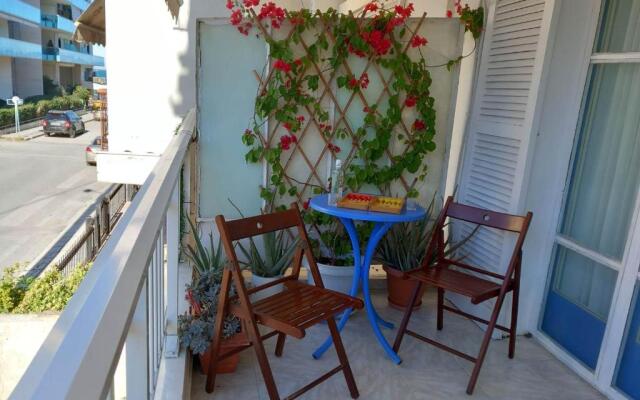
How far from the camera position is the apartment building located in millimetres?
21125

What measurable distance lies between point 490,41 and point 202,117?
176cm

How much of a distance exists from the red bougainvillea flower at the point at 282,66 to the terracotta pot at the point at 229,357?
159cm

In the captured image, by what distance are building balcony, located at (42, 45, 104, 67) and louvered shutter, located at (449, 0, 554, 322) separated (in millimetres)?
27226

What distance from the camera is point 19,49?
21.8 meters

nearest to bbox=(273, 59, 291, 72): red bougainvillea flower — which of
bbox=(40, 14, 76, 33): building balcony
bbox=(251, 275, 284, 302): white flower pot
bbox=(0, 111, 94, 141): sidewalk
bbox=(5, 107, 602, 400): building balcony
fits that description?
bbox=(5, 107, 602, 400): building balcony

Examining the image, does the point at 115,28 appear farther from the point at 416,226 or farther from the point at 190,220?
the point at 416,226

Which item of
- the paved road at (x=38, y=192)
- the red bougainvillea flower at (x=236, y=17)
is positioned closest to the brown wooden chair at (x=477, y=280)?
the red bougainvillea flower at (x=236, y=17)

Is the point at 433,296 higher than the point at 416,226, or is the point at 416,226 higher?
the point at 416,226

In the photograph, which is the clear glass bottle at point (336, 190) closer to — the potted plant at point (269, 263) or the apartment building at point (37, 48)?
the potted plant at point (269, 263)

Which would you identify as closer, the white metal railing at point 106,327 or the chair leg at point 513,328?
the white metal railing at point 106,327

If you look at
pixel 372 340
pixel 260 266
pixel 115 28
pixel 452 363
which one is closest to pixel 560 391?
pixel 452 363

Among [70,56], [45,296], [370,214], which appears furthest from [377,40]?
[70,56]

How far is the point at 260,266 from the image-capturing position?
9.68 feet

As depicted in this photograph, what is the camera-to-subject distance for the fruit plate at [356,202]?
8.05 feet
